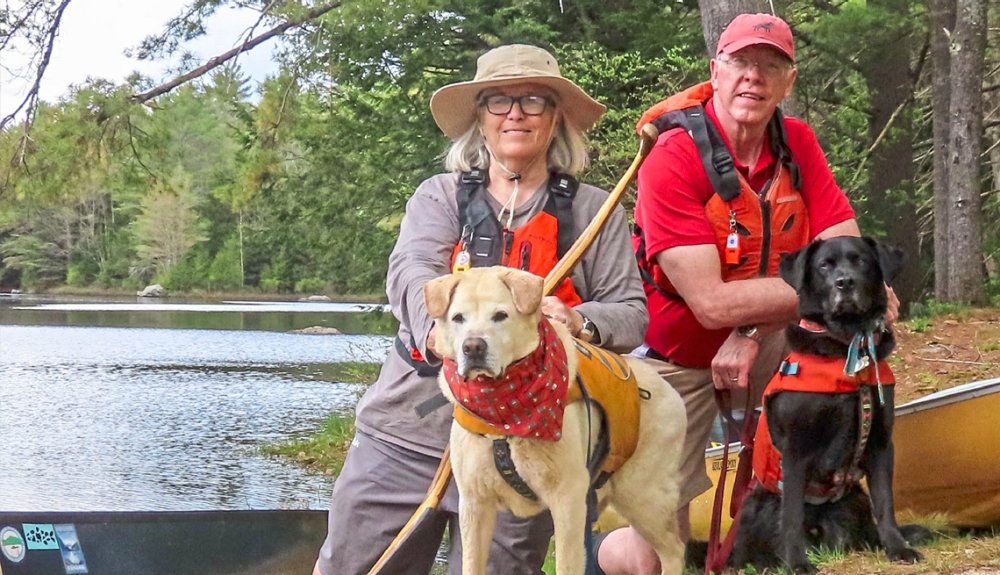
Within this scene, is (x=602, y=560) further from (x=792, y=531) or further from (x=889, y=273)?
(x=889, y=273)

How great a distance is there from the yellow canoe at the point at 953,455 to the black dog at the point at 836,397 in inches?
26.4

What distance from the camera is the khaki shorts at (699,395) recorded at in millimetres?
4445

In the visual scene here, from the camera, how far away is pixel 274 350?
31578 mm

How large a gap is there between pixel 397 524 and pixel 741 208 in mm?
1700

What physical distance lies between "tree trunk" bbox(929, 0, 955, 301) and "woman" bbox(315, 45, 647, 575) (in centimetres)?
1116

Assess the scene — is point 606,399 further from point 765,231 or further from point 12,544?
point 12,544

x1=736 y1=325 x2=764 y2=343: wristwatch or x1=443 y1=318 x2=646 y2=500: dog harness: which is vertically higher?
x1=736 y1=325 x2=764 y2=343: wristwatch

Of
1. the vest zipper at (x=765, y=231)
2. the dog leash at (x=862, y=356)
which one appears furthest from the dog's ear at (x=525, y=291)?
the dog leash at (x=862, y=356)

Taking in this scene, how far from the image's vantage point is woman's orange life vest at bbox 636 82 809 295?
13.5 ft

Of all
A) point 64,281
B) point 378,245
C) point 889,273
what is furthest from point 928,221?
point 64,281

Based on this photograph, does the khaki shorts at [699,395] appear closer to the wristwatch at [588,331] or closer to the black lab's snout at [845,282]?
the black lab's snout at [845,282]

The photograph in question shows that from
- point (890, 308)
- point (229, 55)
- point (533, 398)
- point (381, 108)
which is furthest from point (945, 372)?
point (229, 55)

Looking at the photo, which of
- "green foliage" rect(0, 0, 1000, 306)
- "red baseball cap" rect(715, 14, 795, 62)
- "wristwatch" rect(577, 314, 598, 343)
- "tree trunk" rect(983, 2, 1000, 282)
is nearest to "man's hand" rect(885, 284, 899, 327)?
"red baseball cap" rect(715, 14, 795, 62)

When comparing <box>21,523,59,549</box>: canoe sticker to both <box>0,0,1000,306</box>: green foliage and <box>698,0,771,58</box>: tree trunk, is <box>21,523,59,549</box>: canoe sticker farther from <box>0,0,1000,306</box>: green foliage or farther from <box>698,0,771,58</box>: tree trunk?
<box>0,0,1000,306</box>: green foliage
